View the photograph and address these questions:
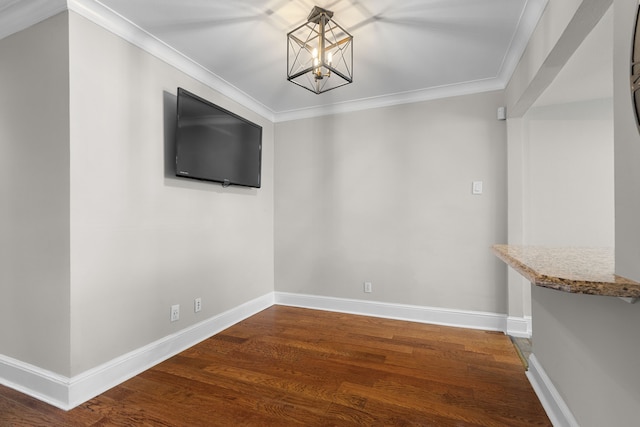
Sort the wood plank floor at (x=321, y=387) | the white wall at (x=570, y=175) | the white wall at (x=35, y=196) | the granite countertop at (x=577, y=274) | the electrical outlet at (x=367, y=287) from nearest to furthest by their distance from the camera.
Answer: the granite countertop at (x=577, y=274) → the wood plank floor at (x=321, y=387) → the white wall at (x=35, y=196) → the white wall at (x=570, y=175) → the electrical outlet at (x=367, y=287)

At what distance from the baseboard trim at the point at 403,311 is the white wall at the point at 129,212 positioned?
3.39 ft

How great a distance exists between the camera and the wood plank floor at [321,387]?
5.47 feet

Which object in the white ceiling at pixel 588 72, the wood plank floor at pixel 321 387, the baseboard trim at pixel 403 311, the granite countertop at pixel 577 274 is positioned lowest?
the wood plank floor at pixel 321 387

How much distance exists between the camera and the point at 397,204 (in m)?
3.25

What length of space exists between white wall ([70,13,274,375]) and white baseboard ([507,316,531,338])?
2710mm

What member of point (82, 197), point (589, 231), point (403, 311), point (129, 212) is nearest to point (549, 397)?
point (403, 311)

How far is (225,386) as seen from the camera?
78.0 inches

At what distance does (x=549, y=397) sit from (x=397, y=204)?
1.98 metres

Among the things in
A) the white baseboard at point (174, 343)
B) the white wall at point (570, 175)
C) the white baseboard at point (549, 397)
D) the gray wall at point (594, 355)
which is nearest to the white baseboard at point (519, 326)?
the white baseboard at point (174, 343)

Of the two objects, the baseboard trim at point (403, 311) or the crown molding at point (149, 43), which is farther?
the baseboard trim at point (403, 311)

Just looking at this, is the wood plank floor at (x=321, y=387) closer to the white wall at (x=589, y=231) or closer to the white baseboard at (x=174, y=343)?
the white baseboard at (x=174, y=343)

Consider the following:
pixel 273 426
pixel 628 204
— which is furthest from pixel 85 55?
pixel 628 204

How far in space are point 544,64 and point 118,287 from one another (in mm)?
3047

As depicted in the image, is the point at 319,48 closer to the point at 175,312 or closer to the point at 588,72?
the point at 588,72
